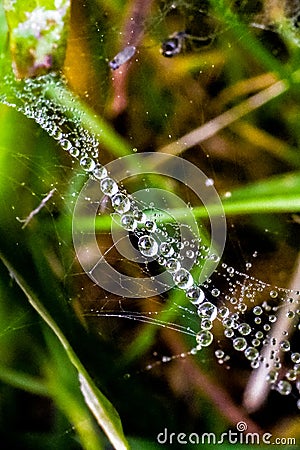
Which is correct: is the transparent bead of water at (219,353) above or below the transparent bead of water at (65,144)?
below

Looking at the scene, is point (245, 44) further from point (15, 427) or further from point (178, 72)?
point (15, 427)

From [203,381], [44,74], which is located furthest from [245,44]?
→ [203,381]

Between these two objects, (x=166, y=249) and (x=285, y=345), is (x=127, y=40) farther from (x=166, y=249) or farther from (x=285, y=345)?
(x=285, y=345)

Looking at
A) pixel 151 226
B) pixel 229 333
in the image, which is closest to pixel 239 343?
pixel 229 333

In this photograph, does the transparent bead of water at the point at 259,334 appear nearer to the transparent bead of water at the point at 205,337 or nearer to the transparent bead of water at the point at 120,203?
the transparent bead of water at the point at 205,337

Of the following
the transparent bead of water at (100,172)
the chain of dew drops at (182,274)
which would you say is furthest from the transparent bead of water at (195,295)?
the transparent bead of water at (100,172)

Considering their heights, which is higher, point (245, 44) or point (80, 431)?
point (245, 44)

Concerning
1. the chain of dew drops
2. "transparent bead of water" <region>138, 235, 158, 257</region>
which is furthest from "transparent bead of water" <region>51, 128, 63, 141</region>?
"transparent bead of water" <region>138, 235, 158, 257</region>
